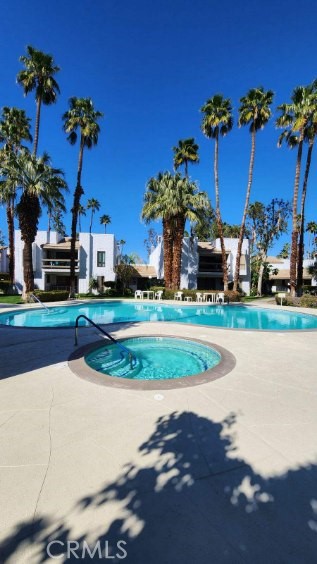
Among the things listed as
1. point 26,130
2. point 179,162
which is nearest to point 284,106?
point 179,162

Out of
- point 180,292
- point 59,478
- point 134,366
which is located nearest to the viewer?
point 59,478

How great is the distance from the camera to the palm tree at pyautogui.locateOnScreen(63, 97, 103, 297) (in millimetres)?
23812

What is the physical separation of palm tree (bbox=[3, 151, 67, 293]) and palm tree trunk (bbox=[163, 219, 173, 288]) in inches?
376

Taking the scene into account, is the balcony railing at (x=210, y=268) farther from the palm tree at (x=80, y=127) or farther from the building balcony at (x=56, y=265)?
the palm tree at (x=80, y=127)

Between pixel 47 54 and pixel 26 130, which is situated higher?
Answer: pixel 47 54

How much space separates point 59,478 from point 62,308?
16602 mm

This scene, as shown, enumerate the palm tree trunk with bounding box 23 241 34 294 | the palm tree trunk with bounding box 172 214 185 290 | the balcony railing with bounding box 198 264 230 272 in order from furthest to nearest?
the balcony railing with bounding box 198 264 230 272 → the palm tree trunk with bounding box 172 214 185 290 → the palm tree trunk with bounding box 23 241 34 294

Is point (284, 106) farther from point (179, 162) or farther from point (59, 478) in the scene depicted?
point (59, 478)

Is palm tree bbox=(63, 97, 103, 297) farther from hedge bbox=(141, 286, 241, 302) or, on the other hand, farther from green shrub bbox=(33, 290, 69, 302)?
hedge bbox=(141, 286, 241, 302)

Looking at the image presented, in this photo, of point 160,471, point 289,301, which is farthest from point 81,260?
point 160,471

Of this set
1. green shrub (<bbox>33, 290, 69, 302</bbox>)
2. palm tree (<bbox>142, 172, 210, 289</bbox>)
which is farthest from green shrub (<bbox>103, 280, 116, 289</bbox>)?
green shrub (<bbox>33, 290, 69, 302</bbox>)

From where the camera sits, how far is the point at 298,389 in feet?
16.7

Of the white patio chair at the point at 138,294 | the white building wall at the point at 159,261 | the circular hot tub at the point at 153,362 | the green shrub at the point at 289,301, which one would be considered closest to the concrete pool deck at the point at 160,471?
the circular hot tub at the point at 153,362

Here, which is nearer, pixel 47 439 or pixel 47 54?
pixel 47 439
